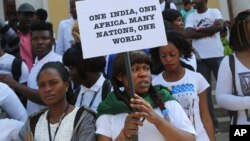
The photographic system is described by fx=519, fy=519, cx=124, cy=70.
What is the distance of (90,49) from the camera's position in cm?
306

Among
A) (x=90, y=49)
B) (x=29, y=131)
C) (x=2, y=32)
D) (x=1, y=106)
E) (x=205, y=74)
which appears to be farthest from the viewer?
(x=2, y=32)

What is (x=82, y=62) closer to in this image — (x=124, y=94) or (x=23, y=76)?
(x=23, y=76)

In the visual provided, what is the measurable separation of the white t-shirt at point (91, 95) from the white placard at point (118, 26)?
3.40 feet

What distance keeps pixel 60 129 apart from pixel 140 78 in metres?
0.64

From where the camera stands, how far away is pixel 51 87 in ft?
11.7

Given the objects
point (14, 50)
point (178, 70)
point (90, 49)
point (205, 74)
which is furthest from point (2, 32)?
point (90, 49)

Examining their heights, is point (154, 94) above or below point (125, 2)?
below

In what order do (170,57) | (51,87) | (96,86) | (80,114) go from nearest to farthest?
(80,114), (51,87), (170,57), (96,86)

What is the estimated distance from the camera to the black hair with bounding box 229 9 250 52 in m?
4.11

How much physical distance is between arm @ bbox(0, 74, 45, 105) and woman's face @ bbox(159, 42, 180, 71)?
1.13 meters

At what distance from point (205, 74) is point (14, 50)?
2.42m

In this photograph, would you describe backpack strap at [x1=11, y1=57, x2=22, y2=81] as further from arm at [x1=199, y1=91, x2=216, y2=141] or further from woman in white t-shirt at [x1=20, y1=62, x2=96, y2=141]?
arm at [x1=199, y1=91, x2=216, y2=141]

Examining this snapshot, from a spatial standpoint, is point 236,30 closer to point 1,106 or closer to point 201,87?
point 201,87

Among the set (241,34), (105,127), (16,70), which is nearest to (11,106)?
(16,70)
